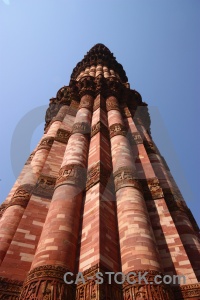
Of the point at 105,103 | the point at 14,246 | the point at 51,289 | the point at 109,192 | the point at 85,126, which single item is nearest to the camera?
the point at 51,289

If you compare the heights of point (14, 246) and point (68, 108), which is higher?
point (68, 108)

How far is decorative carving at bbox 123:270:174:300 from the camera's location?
410 cm

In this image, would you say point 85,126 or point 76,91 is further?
point 76,91

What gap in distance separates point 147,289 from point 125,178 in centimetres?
316

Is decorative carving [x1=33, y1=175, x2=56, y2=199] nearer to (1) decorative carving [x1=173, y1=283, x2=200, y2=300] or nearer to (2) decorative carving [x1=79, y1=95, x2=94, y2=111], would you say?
(1) decorative carving [x1=173, y1=283, x2=200, y2=300]

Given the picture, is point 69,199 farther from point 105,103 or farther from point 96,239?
point 105,103

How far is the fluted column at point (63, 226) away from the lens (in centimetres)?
450

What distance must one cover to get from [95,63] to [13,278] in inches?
797

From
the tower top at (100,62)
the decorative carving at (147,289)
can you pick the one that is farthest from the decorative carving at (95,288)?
the tower top at (100,62)

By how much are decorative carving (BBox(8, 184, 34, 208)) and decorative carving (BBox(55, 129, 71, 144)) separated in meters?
2.88

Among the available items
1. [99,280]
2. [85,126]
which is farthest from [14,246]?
[85,126]

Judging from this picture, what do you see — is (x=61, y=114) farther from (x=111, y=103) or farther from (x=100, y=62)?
(x=100, y=62)

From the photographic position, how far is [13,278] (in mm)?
4977

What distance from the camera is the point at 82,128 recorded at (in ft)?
34.5
